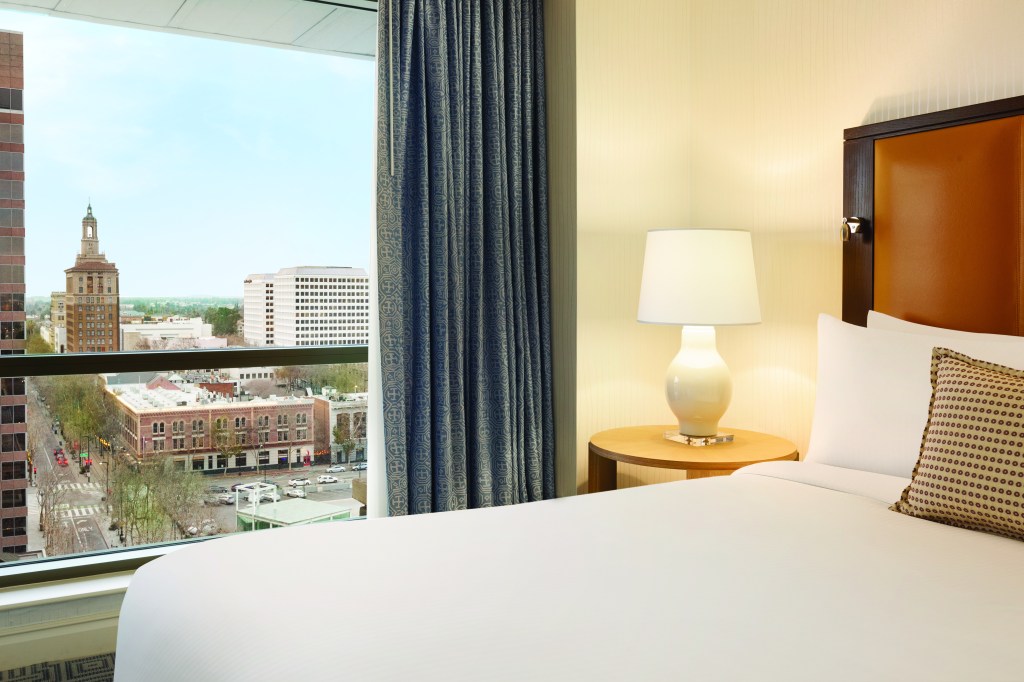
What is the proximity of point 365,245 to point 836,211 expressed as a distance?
170 centimetres

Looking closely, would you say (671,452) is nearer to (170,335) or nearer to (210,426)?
(210,426)

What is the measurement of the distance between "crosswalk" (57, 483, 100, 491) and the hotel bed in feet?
4.48

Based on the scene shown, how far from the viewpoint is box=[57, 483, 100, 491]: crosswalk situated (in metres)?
2.64

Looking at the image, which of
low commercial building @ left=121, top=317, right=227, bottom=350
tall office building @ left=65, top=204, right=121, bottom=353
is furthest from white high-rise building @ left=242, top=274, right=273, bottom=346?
tall office building @ left=65, top=204, right=121, bottom=353

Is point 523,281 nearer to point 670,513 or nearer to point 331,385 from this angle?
point 331,385

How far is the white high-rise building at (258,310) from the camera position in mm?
2957

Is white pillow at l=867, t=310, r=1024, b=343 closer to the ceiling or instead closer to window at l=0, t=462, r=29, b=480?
the ceiling

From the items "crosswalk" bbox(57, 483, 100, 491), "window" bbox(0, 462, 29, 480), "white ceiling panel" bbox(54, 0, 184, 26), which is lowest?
"crosswalk" bbox(57, 483, 100, 491)

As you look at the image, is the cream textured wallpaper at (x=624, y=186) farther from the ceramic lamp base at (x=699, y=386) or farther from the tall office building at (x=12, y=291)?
the tall office building at (x=12, y=291)

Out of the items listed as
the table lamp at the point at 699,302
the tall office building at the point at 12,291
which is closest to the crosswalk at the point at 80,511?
the tall office building at the point at 12,291

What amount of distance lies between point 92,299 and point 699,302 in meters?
1.98

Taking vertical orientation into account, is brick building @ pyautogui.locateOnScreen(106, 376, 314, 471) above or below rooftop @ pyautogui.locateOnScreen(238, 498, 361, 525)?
above

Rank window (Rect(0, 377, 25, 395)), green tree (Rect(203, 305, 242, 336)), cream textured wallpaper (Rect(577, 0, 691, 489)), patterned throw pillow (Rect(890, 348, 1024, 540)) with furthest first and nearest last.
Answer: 1. cream textured wallpaper (Rect(577, 0, 691, 489))
2. green tree (Rect(203, 305, 242, 336))
3. window (Rect(0, 377, 25, 395))
4. patterned throw pillow (Rect(890, 348, 1024, 540))

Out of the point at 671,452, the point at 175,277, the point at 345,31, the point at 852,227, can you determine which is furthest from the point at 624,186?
the point at 175,277
